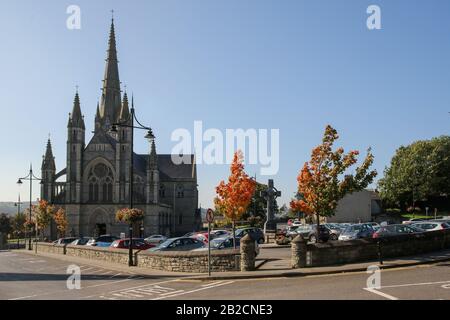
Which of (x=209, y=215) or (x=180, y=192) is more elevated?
Answer: (x=209, y=215)

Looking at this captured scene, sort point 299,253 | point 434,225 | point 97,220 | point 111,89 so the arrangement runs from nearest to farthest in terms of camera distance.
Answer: point 299,253 < point 434,225 < point 97,220 < point 111,89

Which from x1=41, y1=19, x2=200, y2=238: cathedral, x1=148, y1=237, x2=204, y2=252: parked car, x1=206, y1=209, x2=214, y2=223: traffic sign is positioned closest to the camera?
x1=206, y1=209, x2=214, y2=223: traffic sign

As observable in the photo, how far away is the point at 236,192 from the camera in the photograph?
3381 cm

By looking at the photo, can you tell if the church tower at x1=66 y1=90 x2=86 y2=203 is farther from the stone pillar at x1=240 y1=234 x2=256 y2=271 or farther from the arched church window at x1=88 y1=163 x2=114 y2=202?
the stone pillar at x1=240 y1=234 x2=256 y2=271

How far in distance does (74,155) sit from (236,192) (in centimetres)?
5161

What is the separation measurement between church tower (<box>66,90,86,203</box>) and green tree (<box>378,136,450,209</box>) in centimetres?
5521

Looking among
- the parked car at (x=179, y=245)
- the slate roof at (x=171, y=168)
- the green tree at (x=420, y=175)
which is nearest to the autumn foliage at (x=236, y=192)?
the parked car at (x=179, y=245)

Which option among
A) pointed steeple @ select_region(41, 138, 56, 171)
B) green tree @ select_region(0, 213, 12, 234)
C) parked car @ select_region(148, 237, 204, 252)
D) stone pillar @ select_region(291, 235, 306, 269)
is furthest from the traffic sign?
green tree @ select_region(0, 213, 12, 234)

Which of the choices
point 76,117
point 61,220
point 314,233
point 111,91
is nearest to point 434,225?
point 314,233

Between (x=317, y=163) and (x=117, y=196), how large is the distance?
5641 cm

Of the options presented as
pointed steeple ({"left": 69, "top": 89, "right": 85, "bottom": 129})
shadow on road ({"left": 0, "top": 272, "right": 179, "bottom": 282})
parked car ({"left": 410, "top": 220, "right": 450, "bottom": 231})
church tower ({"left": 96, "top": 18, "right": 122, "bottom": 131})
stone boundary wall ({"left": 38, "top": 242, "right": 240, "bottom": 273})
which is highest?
church tower ({"left": 96, "top": 18, "right": 122, "bottom": 131})

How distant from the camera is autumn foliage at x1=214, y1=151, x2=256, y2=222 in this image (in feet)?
111

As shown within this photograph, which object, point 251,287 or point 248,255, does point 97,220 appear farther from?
point 251,287
